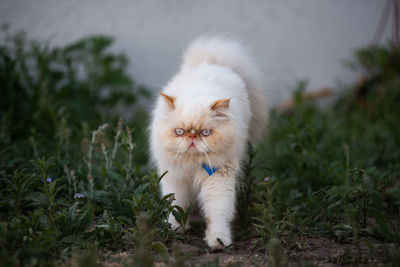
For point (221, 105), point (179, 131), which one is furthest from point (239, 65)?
point (179, 131)

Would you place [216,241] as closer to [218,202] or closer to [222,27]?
[218,202]

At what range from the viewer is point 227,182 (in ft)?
7.75

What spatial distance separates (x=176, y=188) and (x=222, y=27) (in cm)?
417

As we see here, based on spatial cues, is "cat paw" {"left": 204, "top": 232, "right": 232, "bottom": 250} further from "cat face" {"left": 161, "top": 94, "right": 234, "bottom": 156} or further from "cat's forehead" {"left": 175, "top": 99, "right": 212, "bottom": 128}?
"cat's forehead" {"left": 175, "top": 99, "right": 212, "bottom": 128}

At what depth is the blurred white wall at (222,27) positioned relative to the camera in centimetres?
528

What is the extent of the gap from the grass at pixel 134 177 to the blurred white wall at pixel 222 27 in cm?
44

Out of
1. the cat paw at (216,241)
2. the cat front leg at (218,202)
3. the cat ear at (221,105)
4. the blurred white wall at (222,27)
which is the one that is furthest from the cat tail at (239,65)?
the blurred white wall at (222,27)

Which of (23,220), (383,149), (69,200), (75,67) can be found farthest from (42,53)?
(383,149)

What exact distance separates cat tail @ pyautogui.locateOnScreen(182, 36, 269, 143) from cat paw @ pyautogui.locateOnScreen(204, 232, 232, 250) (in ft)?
3.61

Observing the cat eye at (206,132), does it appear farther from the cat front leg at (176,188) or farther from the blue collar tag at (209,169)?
the cat front leg at (176,188)

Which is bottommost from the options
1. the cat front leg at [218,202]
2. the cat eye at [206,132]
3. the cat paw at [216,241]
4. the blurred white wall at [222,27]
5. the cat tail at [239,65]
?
the cat paw at [216,241]

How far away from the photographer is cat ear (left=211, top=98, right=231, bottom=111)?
2.14 m

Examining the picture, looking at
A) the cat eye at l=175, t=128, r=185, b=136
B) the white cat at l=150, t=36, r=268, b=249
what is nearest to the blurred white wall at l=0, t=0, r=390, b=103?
the white cat at l=150, t=36, r=268, b=249

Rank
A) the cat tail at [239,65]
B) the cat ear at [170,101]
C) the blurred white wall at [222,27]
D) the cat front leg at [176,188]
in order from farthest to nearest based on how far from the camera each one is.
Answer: the blurred white wall at [222,27]
the cat tail at [239,65]
the cat front leg at [176,188]
the cat ear at [170,101]
